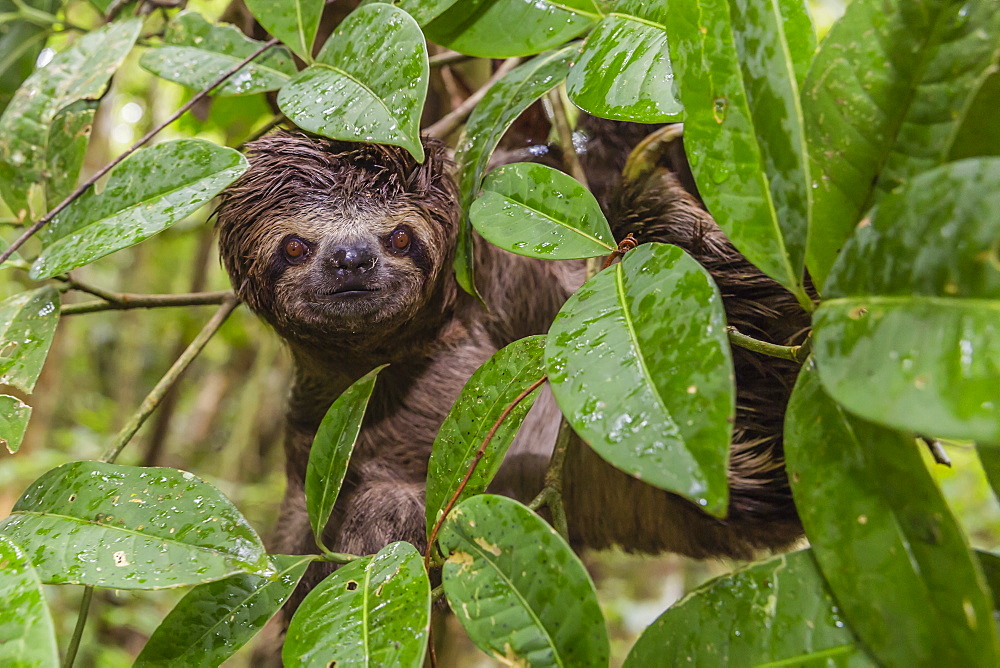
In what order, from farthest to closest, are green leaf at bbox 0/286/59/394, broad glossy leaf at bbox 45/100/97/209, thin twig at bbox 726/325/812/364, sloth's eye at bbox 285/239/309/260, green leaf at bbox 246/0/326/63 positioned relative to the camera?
sloth's eye at bbox 285/239/309/260 → broad glossy leaf at bbox 45/100/97/209 → green leaf at bbox 246/0/326/63 → green leaf at bbox 0/286/59/394 → thin twig at bbox 726/325/812/364

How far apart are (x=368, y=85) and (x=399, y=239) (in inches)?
22.6

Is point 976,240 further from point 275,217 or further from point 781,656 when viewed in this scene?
point 275,217

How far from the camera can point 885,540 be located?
0.76 m

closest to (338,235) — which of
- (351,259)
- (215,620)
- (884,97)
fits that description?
(351,259)

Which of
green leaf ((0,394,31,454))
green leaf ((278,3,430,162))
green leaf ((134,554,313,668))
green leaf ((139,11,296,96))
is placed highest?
green leaf ((278,3,430,162))

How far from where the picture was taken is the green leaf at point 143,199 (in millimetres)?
1210

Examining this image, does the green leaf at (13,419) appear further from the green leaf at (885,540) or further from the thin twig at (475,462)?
the green leaf at (885,540)

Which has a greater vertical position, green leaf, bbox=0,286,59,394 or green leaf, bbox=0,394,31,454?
green leaf, bbox=0,286,59,394

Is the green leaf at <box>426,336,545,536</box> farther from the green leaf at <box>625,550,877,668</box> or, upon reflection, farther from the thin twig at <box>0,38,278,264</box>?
the thin twig at <box>0,38,278,264</box>

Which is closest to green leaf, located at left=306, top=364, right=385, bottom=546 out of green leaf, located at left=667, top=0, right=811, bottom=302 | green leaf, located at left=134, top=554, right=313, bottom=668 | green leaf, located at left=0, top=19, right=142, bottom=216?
green leaf, located at left=134, top=554, right=313, bottom=668

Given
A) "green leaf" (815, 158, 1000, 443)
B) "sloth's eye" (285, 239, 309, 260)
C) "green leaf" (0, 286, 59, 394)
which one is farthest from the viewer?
"sloth's eye" (285, 239, 309, 260)

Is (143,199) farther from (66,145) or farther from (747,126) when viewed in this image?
(747,126)

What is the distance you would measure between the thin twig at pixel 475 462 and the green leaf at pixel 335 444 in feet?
0.70

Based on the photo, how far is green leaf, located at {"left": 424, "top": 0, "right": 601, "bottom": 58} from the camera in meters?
1.25
